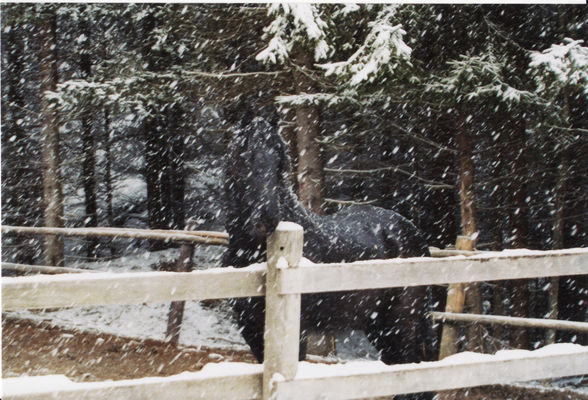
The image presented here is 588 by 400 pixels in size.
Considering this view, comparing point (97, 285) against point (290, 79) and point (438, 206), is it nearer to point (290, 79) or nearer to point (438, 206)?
point (290, 79)

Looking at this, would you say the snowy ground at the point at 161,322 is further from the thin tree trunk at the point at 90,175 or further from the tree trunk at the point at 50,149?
the thin tree trunk at the point at 90,175

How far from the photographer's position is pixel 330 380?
8.27 ft

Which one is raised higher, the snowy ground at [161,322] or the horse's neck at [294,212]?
the horse's neck at [294,212]

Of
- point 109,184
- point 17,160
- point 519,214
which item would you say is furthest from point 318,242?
point 109,184

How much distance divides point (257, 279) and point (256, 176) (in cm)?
72

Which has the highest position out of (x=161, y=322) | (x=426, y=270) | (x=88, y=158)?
(x=426, y=270)

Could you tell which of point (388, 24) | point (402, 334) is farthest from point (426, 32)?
point (402, 334)

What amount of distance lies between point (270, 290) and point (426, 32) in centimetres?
593

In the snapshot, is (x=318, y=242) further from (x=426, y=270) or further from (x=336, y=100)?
(x=336, y=100)

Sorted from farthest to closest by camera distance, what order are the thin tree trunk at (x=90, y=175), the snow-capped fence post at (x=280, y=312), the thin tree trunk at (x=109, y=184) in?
the thin tree trunk at (x=109, y=184)
the thin tree trunk at (x=90, y=175)
the snow-capped fence post at (x=280, y=312)

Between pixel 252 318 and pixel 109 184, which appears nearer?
pixel 252 318

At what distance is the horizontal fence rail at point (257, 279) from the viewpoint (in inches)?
81.9

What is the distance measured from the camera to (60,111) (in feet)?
31.1

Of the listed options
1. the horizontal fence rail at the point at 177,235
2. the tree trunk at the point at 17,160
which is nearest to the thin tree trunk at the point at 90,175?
the tree trunk at the point at 17,160
